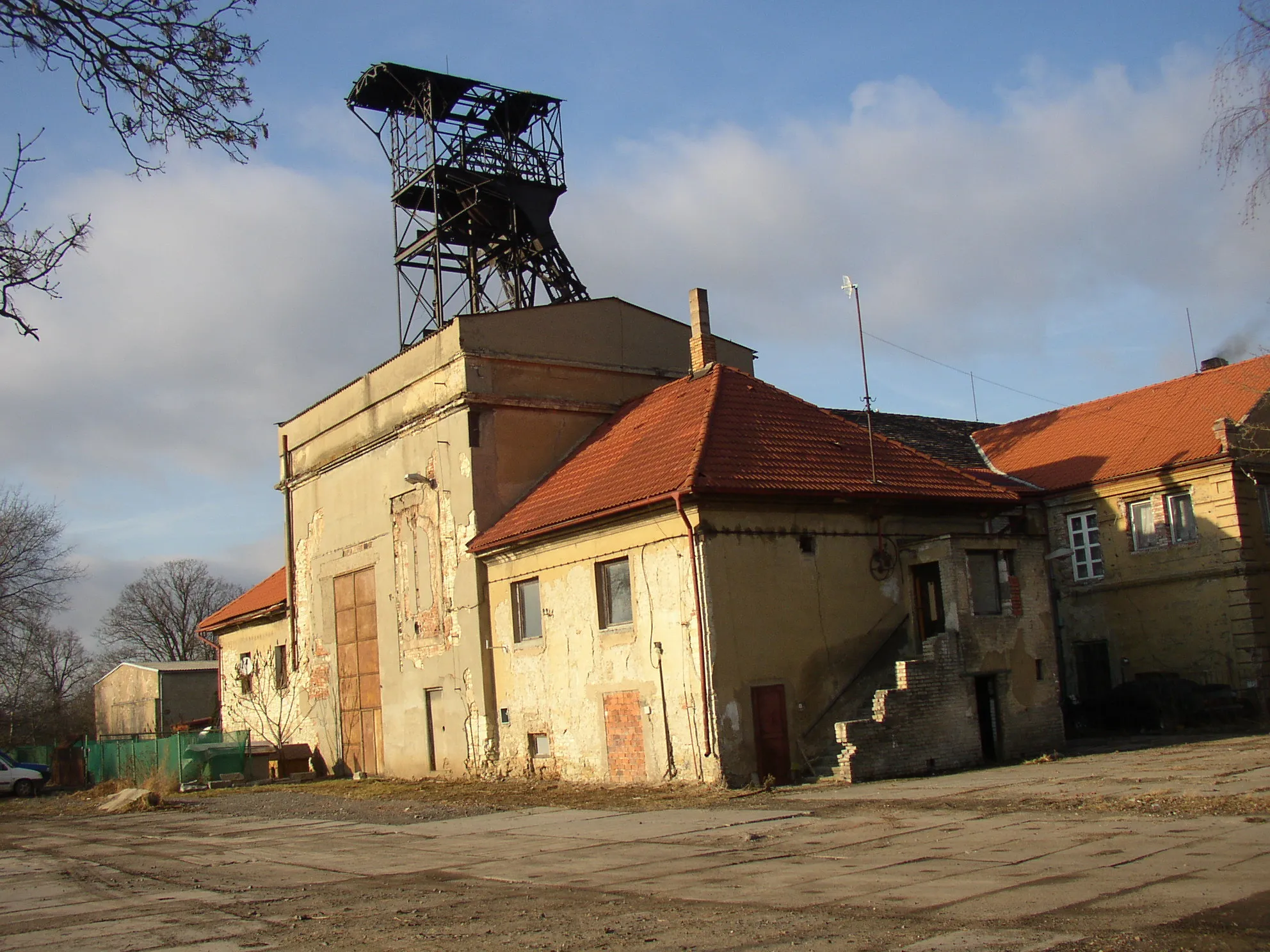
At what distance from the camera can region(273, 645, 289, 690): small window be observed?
3216 centimetres

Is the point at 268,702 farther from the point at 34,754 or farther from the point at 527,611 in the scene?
the point at 527,611

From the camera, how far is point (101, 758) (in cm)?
3306

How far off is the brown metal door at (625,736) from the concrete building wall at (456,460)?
3.88 metres

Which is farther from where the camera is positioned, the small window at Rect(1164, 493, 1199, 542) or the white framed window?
the white framed window

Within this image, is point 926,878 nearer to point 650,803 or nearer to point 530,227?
point 650,803

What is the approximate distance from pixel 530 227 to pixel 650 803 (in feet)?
57.2

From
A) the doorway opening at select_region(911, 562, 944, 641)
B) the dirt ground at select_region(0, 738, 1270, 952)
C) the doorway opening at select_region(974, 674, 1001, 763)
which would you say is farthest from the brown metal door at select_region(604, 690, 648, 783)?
the doorway opening at select_region(974, 674, 1001, 763)

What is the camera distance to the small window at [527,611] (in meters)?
21.7

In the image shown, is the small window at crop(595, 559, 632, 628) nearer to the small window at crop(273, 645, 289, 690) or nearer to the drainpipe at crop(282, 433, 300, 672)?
the drainpipe at crop(282, 433, 300, 672)

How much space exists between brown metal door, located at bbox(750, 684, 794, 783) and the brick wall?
86cm

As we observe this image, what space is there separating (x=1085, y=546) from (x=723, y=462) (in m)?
13.8

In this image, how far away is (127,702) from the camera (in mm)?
53031

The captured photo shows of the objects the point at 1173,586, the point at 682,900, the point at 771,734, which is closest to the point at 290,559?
the point at 771,734

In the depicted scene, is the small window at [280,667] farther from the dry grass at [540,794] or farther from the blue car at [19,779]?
the blue car at [19,779]
